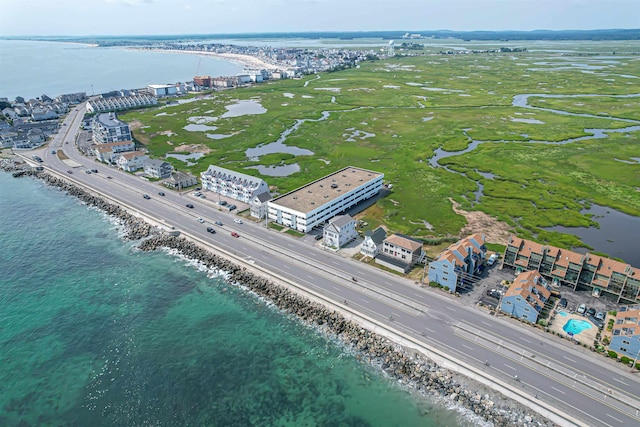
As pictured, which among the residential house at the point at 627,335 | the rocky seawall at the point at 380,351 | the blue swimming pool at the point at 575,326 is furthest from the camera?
the blue swimming pool at the point at 575,326

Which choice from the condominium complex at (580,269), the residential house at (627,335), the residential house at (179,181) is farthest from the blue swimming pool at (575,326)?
the residential house at (179,181)

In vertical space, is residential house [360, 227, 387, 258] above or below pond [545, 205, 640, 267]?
above

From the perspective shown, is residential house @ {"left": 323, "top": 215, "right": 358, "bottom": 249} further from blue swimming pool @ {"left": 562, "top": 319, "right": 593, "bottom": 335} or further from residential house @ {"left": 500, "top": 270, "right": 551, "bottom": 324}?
blue swimming pool @ {"left": 562, "top": 319, "right": 593, "bottom": 335}

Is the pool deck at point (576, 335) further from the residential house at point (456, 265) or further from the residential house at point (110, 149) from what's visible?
the residential house at point (110, 149)

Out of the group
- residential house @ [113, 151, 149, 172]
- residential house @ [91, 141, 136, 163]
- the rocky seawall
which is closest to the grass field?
residential house @ [91, 141, 136, 163]

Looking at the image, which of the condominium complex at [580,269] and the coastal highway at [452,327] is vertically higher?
the condominium complex at [580,269]

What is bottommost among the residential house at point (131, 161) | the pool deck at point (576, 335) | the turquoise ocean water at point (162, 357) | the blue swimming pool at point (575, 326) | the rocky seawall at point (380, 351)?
the turquoise ocean water at point (162, 357)

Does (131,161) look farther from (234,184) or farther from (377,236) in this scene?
(377,236)
